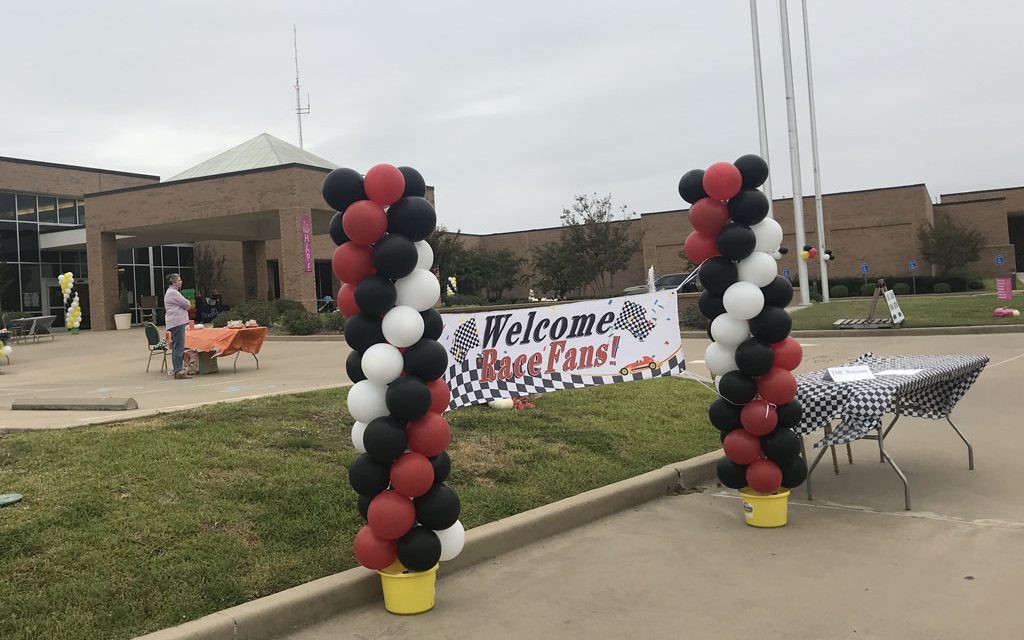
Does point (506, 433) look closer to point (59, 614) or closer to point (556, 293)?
point (59, 614)

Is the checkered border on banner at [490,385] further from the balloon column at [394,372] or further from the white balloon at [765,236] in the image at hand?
the balloon column at [394,372]

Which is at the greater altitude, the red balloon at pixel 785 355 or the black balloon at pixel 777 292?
the black balloon at pixel 777 292

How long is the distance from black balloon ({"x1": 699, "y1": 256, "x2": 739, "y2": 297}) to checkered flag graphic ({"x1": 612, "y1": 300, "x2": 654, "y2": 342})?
2.22 meters

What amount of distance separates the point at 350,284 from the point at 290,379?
964 cm

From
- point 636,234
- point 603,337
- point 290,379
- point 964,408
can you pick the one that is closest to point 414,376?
point 603,337

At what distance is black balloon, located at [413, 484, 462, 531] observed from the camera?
437cm

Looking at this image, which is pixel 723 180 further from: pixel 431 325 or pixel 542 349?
pixel 542 349

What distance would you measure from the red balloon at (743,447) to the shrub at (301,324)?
2186cm

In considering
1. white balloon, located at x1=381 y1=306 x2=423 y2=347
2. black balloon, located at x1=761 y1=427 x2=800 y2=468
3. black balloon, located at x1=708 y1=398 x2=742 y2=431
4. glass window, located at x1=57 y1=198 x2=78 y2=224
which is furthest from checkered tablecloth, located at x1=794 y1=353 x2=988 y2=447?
glass window, located at x1=57 y1=198 x2=78 y2=224

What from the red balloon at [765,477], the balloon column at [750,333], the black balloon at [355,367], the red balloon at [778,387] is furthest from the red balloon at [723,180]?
the black balloon at [355,367]

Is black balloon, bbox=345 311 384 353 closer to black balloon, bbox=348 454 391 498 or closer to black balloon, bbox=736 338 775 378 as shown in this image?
black balloon, bbox=348 454 391 498

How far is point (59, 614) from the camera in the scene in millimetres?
3873

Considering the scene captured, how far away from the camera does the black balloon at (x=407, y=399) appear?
426cm

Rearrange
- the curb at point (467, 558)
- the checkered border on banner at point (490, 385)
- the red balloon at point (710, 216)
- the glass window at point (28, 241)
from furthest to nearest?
the glass window at point (28, 241)
the checkered border on banner at point (490, 385)
the red balloon at point (710, 216)
the curb at point (467, 558)
